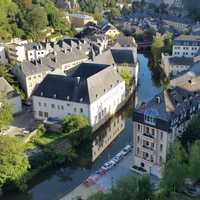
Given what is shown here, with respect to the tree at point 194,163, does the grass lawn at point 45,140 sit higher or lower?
lower

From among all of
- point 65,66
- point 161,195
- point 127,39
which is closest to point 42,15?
point 127,39

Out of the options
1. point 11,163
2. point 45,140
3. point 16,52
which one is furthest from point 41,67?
point 11,163

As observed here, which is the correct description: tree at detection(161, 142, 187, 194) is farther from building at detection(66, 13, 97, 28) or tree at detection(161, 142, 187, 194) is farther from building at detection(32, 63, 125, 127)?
building at detection(66, 13, 97, 28)

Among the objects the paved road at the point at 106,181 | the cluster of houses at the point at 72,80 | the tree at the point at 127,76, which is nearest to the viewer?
the paved road at the point at 106,181

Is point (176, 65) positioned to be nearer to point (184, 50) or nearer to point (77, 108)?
point (184, 50)

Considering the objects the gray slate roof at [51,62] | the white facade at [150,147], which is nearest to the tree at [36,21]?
the gray slate roof at [51,62]

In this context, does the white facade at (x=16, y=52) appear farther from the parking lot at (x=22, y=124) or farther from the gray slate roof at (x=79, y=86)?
the gray slate roof at (x=79, y=86)
